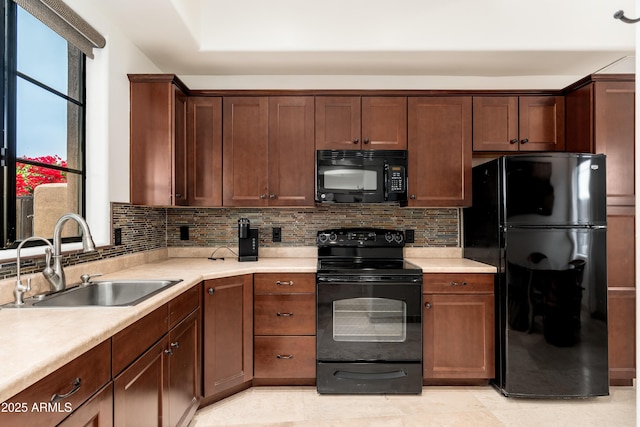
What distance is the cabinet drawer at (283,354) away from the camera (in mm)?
2445

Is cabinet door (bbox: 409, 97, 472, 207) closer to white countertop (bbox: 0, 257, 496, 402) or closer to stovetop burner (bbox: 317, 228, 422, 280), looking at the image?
stovetop burner (bbox: 317, 228, 422, 280)

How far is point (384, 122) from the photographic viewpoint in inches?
108

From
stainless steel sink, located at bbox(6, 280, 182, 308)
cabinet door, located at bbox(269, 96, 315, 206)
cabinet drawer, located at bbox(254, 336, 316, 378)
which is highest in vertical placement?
cabinet door, located at bbox(269, 96, 315, 206)

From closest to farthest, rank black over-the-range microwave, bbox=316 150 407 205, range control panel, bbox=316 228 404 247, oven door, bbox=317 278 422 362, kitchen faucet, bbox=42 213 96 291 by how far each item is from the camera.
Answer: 1. kitchen faucet, bbox=42 213 96 291
2. oven door, bbox=317 278 422 362
3. black over-the-range microwave, bbox=316 150 407 205
4. range control panel, bbox=316 228 404 247

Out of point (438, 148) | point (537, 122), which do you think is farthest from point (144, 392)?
point (537, 122)

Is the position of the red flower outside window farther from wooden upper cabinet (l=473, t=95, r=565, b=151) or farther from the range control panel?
wooden upper cabinet (l=473, t=95, r=565, b=151)

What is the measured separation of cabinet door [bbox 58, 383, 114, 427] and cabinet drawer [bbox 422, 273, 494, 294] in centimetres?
190

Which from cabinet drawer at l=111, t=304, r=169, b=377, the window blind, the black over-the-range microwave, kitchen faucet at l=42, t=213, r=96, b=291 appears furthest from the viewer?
the black over-the-range microwave

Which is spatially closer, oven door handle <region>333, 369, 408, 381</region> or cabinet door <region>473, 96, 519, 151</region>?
oven door handle <region>333, 369, 408, 381</region>

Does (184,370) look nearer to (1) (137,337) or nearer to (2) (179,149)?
(1) (137,337)

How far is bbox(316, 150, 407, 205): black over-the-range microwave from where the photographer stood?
2.69 metres

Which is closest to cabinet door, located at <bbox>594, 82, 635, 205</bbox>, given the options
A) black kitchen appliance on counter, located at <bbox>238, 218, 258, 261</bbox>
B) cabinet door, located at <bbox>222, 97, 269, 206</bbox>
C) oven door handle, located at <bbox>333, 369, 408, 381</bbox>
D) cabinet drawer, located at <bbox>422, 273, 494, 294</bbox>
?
cabinet drawer, located at <bbox>422, 273, 494, 294</bbox>

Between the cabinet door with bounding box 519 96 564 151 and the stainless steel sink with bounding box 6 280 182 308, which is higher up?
the cabinet door with bounding box 519 96 564 151

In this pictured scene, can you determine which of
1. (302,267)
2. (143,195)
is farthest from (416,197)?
(143,195)
